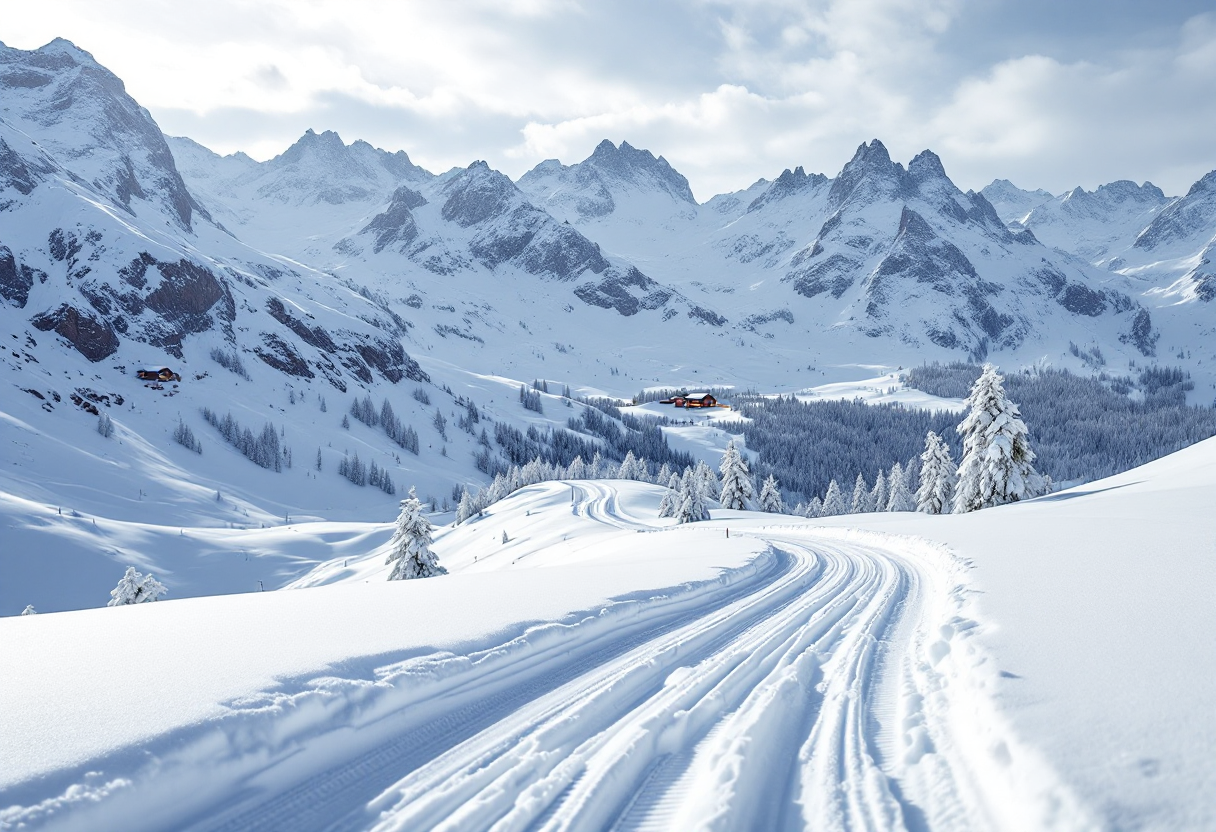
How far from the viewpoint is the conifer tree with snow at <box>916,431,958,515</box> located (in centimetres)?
4809

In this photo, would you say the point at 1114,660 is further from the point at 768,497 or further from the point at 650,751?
the point at 768,497

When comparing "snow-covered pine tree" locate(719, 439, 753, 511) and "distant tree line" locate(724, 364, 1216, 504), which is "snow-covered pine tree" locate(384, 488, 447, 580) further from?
"distant tree line" locate(724, 364, 1216, 504)

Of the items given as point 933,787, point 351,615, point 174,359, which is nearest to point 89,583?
point 351,615

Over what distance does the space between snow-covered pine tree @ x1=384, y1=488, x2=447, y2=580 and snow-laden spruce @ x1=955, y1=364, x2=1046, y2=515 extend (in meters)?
31.3

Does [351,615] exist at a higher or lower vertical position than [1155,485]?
higher

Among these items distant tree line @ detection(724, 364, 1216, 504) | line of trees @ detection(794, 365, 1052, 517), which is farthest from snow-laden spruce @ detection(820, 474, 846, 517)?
distant tree line @ detection(724, 364, 1216, 504)

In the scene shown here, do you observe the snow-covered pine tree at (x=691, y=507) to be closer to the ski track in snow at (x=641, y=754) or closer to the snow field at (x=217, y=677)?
the snow field at (x=217, y=677)

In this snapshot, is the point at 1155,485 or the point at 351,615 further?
the point at 1155,485

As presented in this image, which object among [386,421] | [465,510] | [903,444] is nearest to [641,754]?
[465,510]

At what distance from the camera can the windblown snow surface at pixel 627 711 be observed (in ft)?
14.5

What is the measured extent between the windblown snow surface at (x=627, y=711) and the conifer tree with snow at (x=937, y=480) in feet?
131

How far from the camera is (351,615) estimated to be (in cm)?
982

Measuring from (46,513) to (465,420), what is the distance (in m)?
111

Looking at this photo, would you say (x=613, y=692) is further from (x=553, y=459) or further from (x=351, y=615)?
(x=553, y=459)
